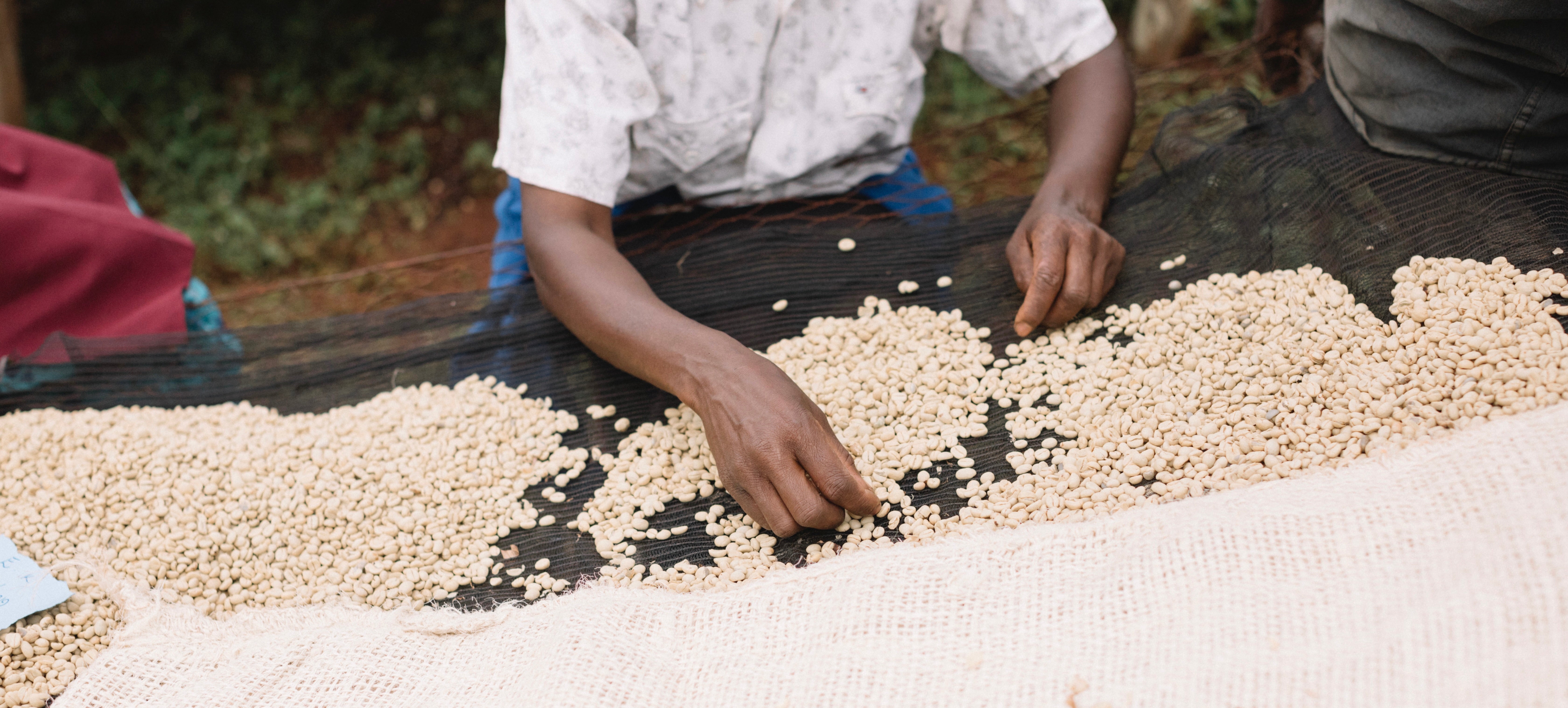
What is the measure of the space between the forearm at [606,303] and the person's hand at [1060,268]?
1.70ft

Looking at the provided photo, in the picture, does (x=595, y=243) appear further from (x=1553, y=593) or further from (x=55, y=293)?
(x=1553, y=593)

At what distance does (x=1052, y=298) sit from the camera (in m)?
1.63

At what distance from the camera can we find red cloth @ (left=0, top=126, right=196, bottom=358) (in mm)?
1976

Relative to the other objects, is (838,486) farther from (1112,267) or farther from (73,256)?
(73,256)

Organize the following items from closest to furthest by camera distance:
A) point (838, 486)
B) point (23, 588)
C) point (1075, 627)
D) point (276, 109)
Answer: point (1075, 627), point (838, 486), point (23, 588), point (276, 109)

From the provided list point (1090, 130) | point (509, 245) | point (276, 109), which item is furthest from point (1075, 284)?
point (276, 109)

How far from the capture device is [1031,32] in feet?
6.32

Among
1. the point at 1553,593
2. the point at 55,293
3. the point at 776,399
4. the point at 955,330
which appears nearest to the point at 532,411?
the point at 776,399

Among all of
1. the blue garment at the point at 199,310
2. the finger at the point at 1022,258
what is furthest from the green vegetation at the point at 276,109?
the finger at the point at 1022,258

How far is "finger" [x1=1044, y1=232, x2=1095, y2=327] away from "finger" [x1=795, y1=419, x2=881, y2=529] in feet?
1.66

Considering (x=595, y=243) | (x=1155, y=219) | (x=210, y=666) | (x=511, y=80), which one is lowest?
(x=210, y=666)

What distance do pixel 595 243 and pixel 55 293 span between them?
127 cm

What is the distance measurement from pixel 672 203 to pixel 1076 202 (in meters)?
0.87

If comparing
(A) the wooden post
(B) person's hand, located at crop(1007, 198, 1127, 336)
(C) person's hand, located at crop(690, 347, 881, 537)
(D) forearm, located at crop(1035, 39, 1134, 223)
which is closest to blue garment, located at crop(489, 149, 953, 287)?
(D) forearm, located at crop(1035, 39, 1134, 223)
